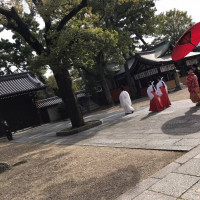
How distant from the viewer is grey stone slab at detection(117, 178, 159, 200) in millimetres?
3293

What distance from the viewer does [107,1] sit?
2016cm

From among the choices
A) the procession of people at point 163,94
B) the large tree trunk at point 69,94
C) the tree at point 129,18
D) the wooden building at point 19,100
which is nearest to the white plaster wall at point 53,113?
the wooden building at point 19,100

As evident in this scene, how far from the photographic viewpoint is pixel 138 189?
3420 mm

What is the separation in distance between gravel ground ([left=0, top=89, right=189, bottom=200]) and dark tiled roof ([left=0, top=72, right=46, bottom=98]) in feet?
43.1

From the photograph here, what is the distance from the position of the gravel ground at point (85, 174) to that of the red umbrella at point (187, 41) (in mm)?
4248

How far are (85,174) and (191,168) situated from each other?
2.12m

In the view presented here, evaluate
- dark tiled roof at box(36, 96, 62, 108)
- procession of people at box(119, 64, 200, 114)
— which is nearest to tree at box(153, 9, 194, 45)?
dark tiled roof at box(36, 96, 62, 108)

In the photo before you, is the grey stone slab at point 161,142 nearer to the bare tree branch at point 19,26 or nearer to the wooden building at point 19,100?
the bare tree branch at point 19,26

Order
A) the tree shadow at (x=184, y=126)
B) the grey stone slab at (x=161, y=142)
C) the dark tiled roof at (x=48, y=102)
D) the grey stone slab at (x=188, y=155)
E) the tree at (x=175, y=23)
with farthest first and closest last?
the tree at (x=175, y=23), the dark tiled roof at (x=48, y=102), the tree shadow at (x=184, y=126), the grey stone slab at (x=161, y=142), the grey stone slab at (x=188, y=155)

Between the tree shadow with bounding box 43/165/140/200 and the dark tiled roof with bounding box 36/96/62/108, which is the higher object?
the dark tiled roof with bounding box 36/96/62/108

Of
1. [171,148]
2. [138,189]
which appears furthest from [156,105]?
[138,189]

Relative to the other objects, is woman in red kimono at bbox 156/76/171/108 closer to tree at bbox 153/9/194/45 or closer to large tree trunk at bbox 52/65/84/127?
large tree trunk at bbox 52/65/84/127

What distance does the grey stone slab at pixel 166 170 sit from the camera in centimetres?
369

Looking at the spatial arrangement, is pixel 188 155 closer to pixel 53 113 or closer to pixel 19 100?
pixel 19 100
